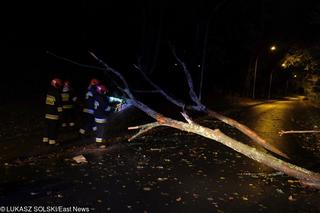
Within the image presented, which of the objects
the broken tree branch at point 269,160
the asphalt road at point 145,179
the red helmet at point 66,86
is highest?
the red helmet at point 66,86

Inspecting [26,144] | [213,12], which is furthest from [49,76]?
[213,12]

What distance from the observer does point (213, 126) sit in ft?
61.6

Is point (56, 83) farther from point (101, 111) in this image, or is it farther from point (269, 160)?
point (269, 160)

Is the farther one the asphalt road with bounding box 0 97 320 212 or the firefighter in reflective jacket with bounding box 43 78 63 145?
the firefighter in reflective jacket with bounding box 43 78 63 145

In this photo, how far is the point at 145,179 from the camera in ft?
28.1

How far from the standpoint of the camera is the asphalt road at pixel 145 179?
23.2ft

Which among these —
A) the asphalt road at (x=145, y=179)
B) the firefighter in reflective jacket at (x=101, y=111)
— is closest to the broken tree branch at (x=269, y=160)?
the asphalt road at (x=145, y=179)

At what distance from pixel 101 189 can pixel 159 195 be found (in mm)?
1092

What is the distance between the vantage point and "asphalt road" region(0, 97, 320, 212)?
23.2ft

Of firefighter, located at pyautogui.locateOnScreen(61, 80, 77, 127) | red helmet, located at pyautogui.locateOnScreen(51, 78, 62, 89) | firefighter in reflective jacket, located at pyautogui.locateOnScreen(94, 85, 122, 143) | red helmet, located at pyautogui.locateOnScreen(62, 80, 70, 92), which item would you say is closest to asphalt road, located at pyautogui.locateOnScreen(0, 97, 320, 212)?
firefighter in reflective jacket, located at pyautogui.locateOnScreen(94, 85, 122, 143)

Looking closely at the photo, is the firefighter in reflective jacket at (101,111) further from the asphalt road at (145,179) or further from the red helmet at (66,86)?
the red helmet at (66,86)

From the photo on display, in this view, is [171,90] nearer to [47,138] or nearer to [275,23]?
[275,23]

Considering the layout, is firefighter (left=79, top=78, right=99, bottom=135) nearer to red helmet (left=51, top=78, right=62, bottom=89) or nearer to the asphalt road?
the asphalt road

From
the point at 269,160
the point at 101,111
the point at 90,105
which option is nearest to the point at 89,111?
the point at 90,105
